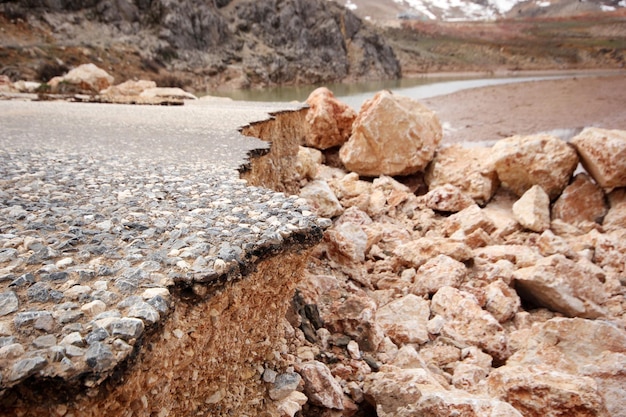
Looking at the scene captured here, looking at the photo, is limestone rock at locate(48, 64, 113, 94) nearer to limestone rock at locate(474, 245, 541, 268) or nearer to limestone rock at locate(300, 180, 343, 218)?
limestone rock at locate(300, 180, 343, 218)

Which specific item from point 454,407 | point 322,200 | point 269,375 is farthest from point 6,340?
point 322,200

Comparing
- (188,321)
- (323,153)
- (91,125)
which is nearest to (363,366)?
(188,321)

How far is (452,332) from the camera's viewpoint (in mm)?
3676

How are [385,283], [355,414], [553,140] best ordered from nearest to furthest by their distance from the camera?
[355,414], [385,283], [553,140]

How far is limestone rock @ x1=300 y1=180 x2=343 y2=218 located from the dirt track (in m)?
7.66

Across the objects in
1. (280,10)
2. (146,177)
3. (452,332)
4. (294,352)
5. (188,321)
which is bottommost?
(452,332)

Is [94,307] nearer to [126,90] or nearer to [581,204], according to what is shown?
[581,204]

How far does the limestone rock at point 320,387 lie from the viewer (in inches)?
93.7

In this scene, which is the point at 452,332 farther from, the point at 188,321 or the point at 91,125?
the point at 91,125

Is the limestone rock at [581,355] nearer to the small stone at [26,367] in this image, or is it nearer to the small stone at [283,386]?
the small stone at [283,386]

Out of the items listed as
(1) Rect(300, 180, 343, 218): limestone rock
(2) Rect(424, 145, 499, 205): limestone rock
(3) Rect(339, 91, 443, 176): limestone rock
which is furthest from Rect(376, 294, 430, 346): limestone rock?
(3) Rect(339, 91, 443, 176): limestone rock

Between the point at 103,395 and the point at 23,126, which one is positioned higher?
the point at 23,126

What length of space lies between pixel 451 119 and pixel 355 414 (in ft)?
47.4

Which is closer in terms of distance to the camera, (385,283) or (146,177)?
(146,177)
